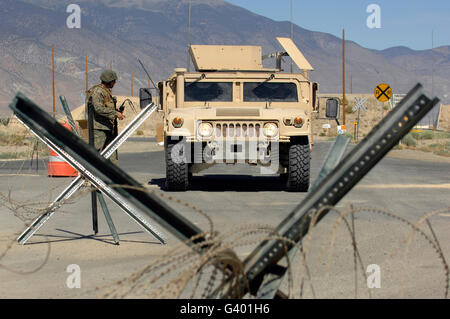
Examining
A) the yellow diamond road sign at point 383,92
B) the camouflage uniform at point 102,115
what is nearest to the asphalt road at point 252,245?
the camouflage uniform at point 102,115

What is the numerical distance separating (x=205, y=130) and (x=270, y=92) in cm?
194

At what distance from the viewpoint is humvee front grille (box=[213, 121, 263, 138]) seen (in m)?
12.0

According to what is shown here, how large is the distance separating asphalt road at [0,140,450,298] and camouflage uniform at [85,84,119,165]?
2.87ft

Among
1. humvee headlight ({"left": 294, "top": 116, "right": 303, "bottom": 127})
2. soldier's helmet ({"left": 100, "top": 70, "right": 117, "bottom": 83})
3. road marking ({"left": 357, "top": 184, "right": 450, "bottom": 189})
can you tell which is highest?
soldier's helmet ({"left": 100, "top": 70, "right": 117, "bottom": 83})

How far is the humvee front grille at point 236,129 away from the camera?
39.4ft

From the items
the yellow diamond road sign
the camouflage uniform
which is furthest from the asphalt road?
the yellow diamond road sign

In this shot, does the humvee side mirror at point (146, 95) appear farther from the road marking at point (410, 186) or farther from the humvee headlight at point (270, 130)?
the road marking at point (410, 186)

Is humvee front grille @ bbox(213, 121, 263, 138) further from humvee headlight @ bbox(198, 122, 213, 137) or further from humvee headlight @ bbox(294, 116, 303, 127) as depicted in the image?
humvee headlight @ bbox(294, 116, 303, 127)

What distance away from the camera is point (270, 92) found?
1338 cm

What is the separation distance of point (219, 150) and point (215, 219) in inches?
120

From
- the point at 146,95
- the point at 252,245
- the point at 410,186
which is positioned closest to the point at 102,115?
the point at 146,95

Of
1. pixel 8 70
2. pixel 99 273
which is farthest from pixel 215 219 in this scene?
pixel 8 70

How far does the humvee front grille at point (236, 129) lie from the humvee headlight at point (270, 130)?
8 cm

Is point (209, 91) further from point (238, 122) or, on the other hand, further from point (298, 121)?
point (298, 121)
